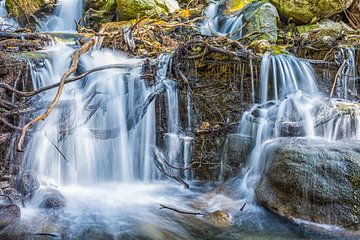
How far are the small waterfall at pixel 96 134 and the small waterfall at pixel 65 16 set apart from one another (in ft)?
17.2

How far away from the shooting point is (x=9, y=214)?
393 centimetres

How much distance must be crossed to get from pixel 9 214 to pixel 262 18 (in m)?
7.61

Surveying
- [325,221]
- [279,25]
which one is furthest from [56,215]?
[279,25]

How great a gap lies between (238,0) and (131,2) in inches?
133

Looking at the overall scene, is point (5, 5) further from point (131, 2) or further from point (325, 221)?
point (325, 221)

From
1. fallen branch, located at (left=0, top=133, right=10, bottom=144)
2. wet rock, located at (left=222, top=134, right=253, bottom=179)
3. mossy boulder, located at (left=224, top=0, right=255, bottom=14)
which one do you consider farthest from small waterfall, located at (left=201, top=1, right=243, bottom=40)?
fallen branch, located at (left=0, top=133, right=10, bottom=144)

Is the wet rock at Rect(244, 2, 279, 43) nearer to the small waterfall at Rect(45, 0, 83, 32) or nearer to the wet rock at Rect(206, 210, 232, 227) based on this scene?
the small waterfall at Rect(45, 0, 83, 32)

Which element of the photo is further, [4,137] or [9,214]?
[4,137]

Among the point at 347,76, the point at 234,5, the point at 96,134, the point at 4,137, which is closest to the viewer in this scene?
the point at 4,137

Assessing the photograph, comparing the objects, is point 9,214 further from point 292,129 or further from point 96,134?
point 292,129

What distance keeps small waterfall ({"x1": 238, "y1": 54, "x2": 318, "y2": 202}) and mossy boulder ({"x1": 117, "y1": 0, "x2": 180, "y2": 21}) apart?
4957 millimetres

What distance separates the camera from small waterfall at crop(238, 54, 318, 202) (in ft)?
16.5

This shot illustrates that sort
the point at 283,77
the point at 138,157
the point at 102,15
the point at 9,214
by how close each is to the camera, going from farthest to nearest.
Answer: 1. the point at 102,15
2. the point at 283,77
3. the point at 138,157
4. the point at 9,214

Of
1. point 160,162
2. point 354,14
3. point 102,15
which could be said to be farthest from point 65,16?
point 354,14
